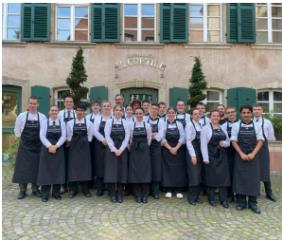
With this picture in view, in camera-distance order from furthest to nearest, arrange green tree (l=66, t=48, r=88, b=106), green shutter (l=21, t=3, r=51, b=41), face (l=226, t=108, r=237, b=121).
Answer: green shutter (l=21, t=3, r=51, b=41) → green tree (l=66, t=48, r=88, b=106) → face (l=226, t=108, r=237, b=121)

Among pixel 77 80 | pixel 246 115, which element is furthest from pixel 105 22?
pixel 246 115

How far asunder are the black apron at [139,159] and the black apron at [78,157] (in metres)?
0.85

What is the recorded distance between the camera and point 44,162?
621 cm

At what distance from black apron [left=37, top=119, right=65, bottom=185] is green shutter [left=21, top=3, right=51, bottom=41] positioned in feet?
20.4

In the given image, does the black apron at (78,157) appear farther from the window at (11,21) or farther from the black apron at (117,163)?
the window at (11,21)

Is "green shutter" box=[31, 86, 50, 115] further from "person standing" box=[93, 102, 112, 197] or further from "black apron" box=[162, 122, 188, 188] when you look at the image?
"black apron" box=[162, 122, 188, 188]

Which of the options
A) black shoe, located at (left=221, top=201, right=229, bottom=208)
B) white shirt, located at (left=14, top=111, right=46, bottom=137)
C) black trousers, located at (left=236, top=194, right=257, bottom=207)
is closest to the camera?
black trousers, located at (left=236, top=194, right=257, bottom=207)

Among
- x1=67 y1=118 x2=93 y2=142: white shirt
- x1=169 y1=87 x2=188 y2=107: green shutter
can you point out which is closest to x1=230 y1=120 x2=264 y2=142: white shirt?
x1=67 y1=118 x2=93 y2=142: white shirt

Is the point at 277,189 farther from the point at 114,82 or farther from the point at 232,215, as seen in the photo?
the point at 114,82

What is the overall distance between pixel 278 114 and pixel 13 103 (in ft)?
29.4

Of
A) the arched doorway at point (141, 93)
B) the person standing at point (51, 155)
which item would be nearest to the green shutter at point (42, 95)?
the arched doorway at point (141, 93)

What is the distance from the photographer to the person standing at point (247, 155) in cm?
579

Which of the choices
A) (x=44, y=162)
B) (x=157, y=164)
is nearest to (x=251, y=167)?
(x=157, y=164)

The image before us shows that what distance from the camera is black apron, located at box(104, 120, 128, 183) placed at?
20.3 ft
